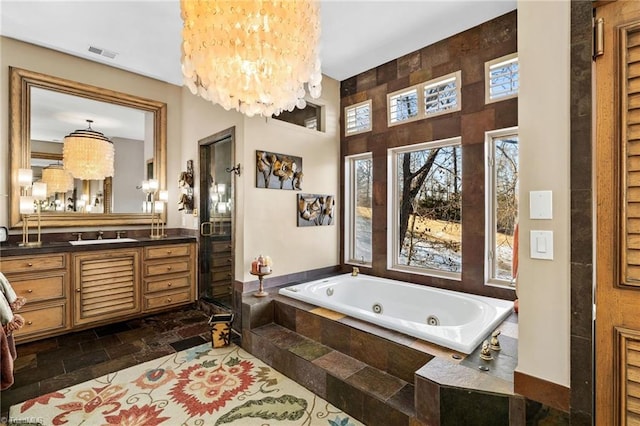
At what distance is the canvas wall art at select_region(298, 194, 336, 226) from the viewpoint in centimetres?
368

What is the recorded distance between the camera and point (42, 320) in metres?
2.91

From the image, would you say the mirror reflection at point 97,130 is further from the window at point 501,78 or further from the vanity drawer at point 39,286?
the window at point 501,78

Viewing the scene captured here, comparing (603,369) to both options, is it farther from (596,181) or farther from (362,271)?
(362,271)

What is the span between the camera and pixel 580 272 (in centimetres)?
127

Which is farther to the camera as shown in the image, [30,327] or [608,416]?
[30,327]

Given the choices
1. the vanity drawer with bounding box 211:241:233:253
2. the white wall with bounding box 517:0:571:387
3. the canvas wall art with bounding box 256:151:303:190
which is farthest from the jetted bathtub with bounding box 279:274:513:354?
the canvas wall art with bounding box 256:151:303:190

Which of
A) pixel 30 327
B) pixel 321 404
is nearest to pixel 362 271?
pixel 321 404

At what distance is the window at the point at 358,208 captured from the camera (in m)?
3.95

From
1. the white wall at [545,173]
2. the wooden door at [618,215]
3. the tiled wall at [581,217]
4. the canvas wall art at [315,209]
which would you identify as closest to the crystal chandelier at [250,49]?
the white wall at [545,173]

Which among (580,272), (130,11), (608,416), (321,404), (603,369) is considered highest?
(130,11)

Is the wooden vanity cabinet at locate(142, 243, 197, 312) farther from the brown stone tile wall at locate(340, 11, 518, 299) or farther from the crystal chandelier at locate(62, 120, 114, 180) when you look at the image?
the brown stone tile wall at locate(340, 11, 518, 299)

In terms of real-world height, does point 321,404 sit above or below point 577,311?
below

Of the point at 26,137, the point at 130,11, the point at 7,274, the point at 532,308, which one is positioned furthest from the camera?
the point at 26,137

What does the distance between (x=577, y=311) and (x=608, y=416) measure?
1.40ft
